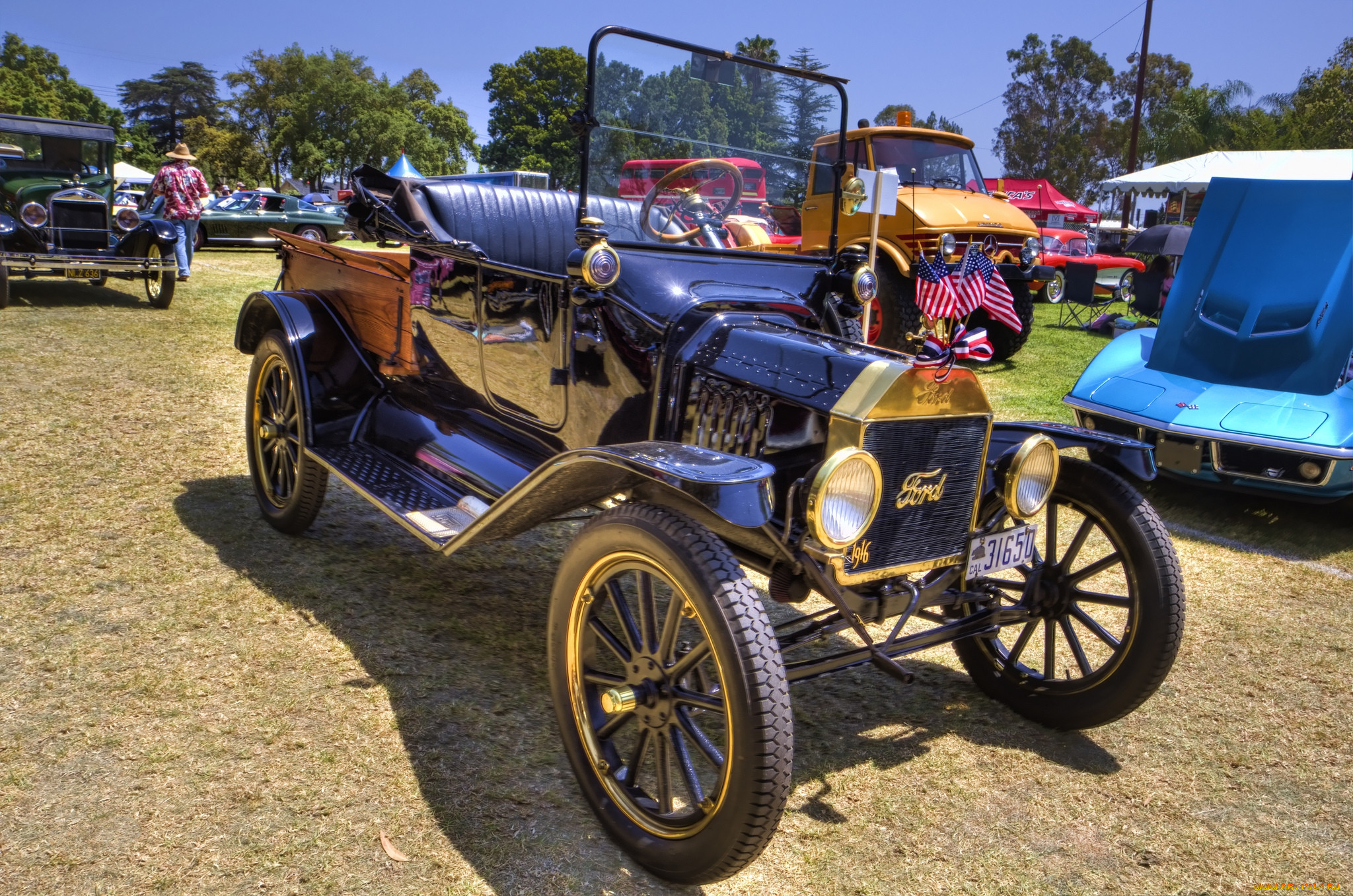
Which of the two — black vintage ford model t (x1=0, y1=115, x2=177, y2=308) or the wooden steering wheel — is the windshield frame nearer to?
the wooden steering wheel

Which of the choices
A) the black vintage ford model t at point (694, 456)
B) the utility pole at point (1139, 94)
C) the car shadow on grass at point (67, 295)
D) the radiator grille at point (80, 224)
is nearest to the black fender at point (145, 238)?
the radiator grille at point (80, 224)

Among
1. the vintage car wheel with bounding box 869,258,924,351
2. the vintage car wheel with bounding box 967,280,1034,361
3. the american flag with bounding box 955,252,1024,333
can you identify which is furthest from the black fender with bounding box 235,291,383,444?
the vintage car wheel with bounding box 967,280,1034,361

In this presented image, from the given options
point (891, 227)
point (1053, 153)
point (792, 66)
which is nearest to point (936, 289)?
point (891, 227)

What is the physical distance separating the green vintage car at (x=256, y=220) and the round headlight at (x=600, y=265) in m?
16.5

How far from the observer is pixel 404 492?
3.36 meters

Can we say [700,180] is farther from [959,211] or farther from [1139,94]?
[1139,94]

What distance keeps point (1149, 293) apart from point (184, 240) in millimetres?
11716

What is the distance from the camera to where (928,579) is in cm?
260

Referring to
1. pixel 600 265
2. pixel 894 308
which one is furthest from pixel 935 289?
pixel 600 265

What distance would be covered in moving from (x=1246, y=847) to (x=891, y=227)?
721cm

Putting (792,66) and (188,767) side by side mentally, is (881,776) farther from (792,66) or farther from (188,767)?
(792,66)

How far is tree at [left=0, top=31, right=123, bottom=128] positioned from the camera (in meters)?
46.7

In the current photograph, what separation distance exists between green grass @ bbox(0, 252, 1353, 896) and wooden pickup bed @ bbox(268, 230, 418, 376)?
871 millimetres

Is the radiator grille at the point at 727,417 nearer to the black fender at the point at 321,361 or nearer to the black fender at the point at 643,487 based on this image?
the black fender at the point at 643,487
